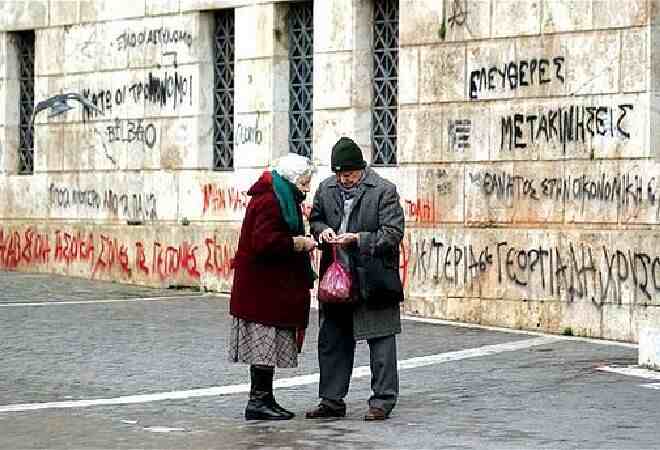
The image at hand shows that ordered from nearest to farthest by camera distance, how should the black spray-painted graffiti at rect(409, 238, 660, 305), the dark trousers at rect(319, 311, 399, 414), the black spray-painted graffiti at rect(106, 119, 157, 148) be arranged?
the dark trousers at rect(319, 311, 399, 414), the black spray-painted graffiti at rect(409, 238, 660, 305), the black spray-painted graffiti at rect(106, 119, 157, 148)

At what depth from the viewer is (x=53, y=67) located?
25.8 m

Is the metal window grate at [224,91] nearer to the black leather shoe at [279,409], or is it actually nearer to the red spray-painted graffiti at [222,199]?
the red spray-painted graffiti at [222,199]

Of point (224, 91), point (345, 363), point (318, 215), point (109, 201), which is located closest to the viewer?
point (345, 363)

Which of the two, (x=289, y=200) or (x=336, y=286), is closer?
(x=336, y=286)

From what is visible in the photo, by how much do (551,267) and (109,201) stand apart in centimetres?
835

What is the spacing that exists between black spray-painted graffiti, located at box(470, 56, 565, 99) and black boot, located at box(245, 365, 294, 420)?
8.00 m

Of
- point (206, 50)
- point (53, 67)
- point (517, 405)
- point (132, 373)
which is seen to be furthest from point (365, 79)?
point (517, 405)

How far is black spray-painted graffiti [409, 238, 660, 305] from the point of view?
17656mm

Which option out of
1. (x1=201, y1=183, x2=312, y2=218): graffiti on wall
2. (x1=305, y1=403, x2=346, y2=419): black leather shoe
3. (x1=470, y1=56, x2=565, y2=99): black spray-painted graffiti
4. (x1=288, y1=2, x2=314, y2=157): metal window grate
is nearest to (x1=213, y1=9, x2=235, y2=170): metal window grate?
(x1=201, y1=183, x2=312, y2=218): graffiti on wall

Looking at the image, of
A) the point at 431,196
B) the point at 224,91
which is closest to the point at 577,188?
the point at 431,196

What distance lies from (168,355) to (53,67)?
1083 cm

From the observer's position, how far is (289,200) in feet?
39.5

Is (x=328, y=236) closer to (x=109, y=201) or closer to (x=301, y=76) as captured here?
(x=301, y=76)

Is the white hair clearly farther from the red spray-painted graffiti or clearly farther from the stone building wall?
the red spray-painted graffiti
